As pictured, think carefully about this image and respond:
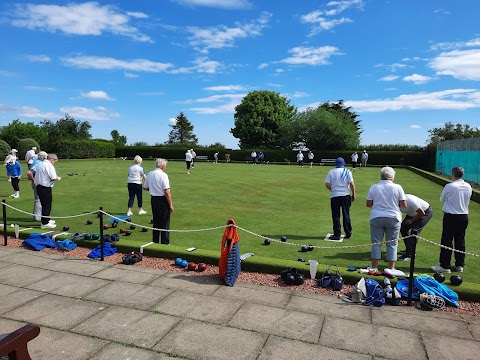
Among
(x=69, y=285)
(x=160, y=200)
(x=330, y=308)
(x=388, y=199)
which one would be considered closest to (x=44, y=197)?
(x=160, y=200)

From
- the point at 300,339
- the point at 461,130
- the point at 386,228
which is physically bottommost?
the point at 300,339

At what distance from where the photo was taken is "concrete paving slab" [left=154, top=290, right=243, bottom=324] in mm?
4570

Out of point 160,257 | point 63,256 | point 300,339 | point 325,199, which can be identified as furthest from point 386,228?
point 325,199

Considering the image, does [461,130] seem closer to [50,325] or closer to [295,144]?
Result: [295,144]

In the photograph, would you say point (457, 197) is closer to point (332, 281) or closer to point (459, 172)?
point (459, 172)

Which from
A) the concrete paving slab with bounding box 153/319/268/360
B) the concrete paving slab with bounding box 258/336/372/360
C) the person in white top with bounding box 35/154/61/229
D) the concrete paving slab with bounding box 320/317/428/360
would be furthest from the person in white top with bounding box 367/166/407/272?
the person in white top with bounding box 35/154/61/229

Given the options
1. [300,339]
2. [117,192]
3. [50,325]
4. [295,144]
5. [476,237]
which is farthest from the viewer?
[295,144]

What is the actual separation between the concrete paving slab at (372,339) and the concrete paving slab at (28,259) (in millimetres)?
5064

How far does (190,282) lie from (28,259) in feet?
10.8

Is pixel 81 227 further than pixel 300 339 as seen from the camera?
Yes

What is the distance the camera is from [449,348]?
12.8ft

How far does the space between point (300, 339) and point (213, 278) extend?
2.17 m

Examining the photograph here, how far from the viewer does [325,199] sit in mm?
14547

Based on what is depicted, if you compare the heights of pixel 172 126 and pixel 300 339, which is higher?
pixel 172 126
